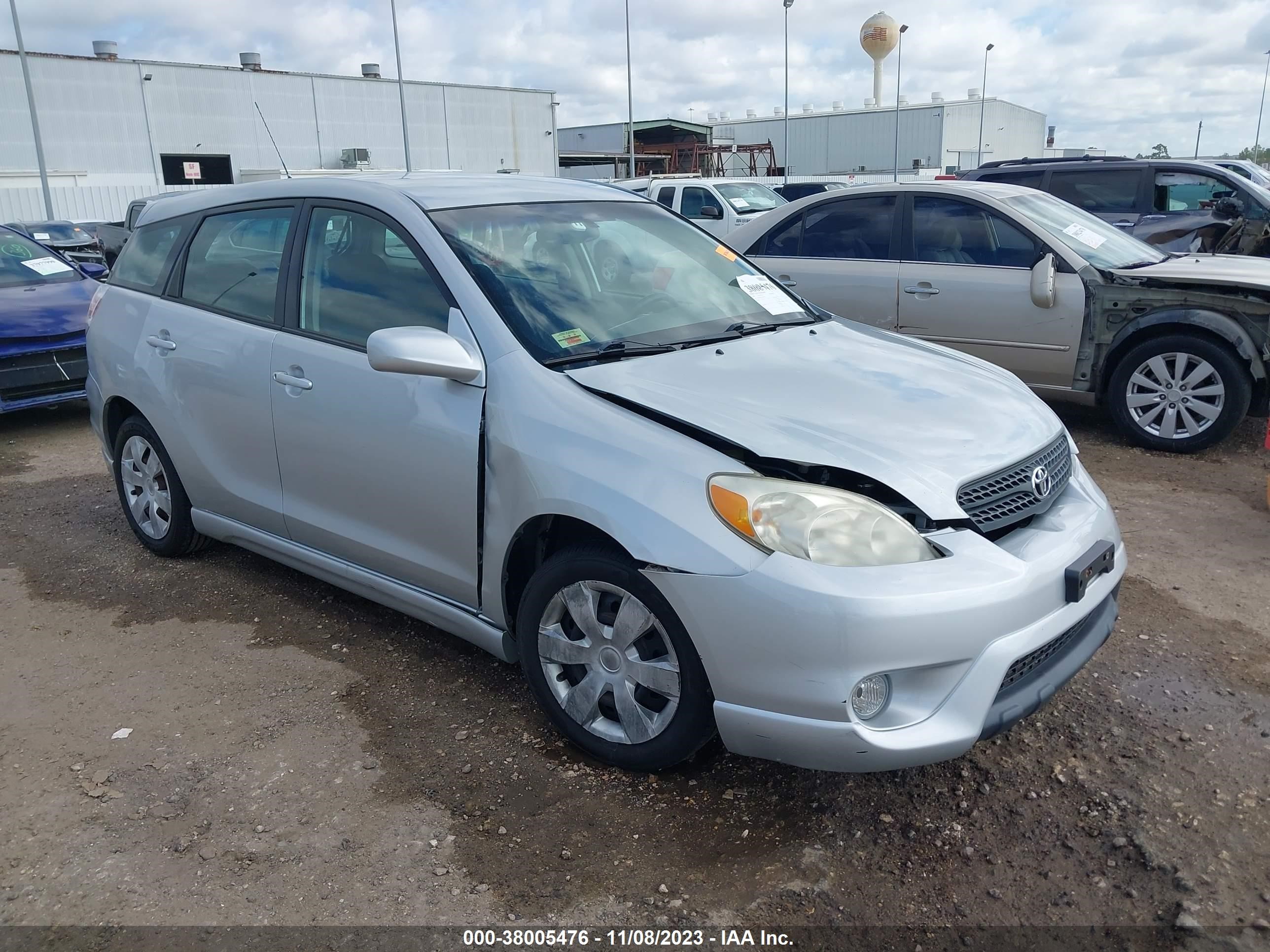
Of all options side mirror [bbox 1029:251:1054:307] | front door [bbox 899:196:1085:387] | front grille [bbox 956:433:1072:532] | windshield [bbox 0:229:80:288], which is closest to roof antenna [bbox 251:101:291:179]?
windshield [bbox 0:229:80:288]

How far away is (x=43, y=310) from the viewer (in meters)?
7.74

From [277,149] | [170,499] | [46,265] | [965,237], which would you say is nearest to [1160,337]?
[965,237]

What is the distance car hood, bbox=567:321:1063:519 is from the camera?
2.71 metres

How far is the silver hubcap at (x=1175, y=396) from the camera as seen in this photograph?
6.29 m

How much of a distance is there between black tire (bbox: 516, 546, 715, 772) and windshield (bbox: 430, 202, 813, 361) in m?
0.70

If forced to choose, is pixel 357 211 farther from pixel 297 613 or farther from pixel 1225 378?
pixel 1225 378

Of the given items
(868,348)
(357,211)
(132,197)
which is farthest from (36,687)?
(132,197)

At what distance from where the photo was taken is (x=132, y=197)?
33.2m

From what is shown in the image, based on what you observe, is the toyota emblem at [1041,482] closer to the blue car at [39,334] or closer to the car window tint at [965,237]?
the car window tint at [965,237]

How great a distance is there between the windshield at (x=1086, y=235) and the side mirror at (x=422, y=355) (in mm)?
4982

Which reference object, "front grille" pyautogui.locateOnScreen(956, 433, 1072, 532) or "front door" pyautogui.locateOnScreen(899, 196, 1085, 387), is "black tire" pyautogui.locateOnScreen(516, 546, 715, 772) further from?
"front door" pyautogui.locateOnScreen(899, 196, 1085, 387)

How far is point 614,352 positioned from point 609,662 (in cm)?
99

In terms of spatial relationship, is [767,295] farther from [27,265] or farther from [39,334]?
[27,265]

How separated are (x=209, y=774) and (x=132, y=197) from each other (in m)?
35.1
